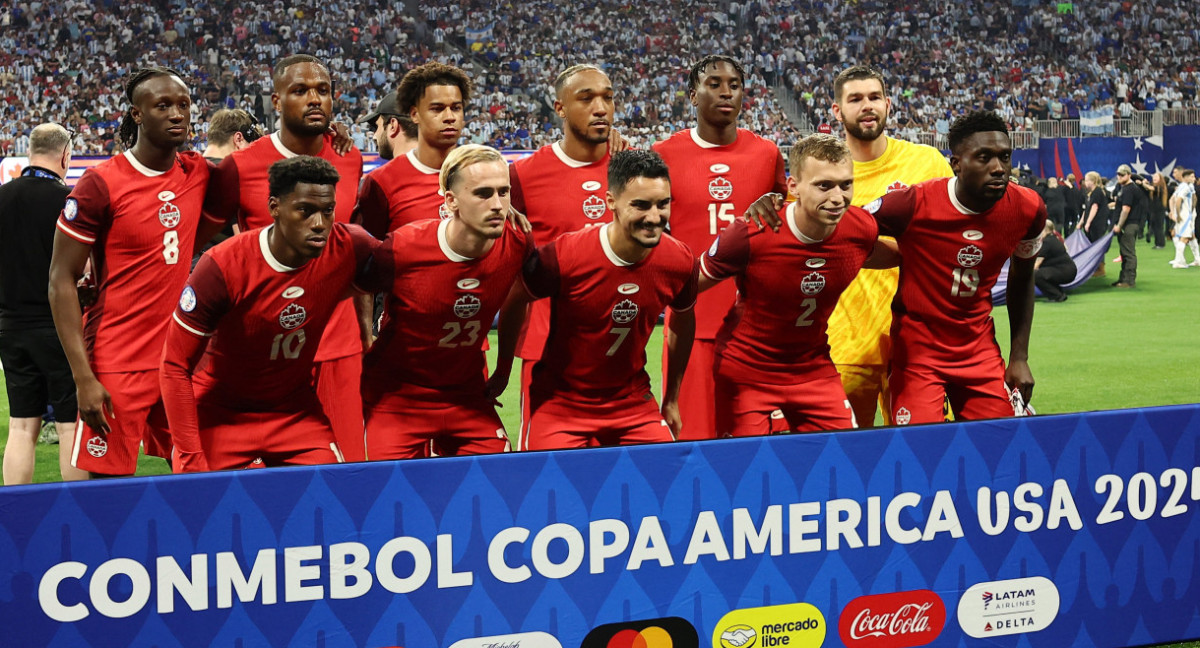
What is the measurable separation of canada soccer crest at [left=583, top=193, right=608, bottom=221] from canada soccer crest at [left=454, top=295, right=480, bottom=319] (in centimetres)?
117

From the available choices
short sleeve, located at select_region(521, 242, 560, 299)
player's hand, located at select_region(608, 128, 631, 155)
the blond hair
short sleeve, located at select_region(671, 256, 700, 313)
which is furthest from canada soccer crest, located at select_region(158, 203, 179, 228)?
short sleeve, located at select_region(671, 256, 700, 313)

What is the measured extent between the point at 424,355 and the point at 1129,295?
14.9m

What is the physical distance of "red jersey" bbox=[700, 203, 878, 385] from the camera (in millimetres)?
4984

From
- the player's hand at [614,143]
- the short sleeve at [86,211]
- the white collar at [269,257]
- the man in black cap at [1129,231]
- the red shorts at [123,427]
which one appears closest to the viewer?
the white collar at [269,257]

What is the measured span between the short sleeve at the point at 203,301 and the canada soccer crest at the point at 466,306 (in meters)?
0.87

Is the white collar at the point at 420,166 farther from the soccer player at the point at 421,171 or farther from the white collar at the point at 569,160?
the white collar at the point at 569,160

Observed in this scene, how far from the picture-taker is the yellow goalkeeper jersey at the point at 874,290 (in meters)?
5.98

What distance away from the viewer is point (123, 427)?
4922mm

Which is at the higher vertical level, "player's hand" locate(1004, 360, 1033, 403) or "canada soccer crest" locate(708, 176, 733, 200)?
"canada soccer crest" locate(708, 176, 733, 200)

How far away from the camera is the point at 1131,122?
30.2 metres

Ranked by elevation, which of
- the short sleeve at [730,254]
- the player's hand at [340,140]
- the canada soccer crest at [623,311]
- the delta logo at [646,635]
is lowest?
the delta logo at [646,635]

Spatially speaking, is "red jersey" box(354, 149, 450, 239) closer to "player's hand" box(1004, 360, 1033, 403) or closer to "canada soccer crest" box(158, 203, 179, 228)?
"canada soccer crest" box(158, 203, 179, 228)

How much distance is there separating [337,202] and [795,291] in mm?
2117

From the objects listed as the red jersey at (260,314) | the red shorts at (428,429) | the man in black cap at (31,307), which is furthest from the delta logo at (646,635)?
the man in black cap at (31,307)
